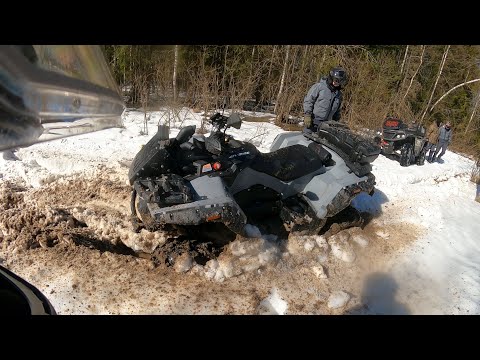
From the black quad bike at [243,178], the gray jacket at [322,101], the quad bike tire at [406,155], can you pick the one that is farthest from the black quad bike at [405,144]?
the black quad bike at [243,178]

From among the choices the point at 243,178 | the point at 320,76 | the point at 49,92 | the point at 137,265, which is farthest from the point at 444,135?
the point at 49,92

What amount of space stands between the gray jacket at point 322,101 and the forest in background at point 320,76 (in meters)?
2.86

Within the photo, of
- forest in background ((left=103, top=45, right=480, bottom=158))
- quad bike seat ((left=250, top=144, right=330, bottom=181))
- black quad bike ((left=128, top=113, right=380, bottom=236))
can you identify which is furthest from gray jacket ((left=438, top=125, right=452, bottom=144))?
quad bike seat ((left=250, top=144, right=330, bottom=181))

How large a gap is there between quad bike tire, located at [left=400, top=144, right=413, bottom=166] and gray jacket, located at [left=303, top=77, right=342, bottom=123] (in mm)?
3644

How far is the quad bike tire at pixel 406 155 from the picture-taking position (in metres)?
8.57

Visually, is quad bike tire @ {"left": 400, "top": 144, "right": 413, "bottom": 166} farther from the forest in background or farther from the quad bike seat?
the quad bike seat

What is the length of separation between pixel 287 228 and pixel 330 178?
93 cm

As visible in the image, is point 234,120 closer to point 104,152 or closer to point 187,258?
point 187,258

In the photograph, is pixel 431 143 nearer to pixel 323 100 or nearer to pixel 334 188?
pixel 323 100

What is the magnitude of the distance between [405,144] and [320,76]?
424cm

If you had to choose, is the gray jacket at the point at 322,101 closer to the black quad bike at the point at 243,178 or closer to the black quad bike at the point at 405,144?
the black quad bike at the point at 243,178

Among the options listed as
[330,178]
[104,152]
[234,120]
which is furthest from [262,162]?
[104,152]

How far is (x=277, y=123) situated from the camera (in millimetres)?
11773

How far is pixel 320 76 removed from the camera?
11.8 m
